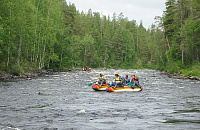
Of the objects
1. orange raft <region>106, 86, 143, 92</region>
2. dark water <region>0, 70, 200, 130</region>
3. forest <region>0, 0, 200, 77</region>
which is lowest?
dark water <region>0, 70, 200, 130</region>

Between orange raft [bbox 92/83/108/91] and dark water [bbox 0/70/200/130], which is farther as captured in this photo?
orange raft [bbox 92/83/108/91]

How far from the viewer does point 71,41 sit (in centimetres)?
6788

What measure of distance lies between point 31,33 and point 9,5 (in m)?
9.07

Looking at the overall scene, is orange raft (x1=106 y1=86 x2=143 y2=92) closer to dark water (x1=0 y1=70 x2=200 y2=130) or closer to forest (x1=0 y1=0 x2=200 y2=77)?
dark water (x1=0 y1=70 x2=200 y2=130)

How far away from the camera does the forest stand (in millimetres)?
37750

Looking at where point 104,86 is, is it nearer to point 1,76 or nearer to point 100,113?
point 100,113

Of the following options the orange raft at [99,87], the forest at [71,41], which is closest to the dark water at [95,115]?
the orange raft at [99,87]

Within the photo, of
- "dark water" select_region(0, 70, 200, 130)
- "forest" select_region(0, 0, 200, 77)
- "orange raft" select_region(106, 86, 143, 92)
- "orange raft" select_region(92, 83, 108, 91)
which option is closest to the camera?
"dark water" select_region(0, 70, 200, 130)

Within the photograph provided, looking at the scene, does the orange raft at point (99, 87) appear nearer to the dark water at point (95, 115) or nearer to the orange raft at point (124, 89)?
the orange raft at point (124, 89)

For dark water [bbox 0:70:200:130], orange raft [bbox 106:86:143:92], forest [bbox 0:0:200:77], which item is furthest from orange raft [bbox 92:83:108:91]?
forest [bbox 0:0:200:77]

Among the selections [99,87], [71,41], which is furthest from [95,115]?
[71,41]

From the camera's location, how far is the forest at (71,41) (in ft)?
124

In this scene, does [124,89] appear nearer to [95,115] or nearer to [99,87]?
[99,87]

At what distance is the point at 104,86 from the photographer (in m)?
24.4
